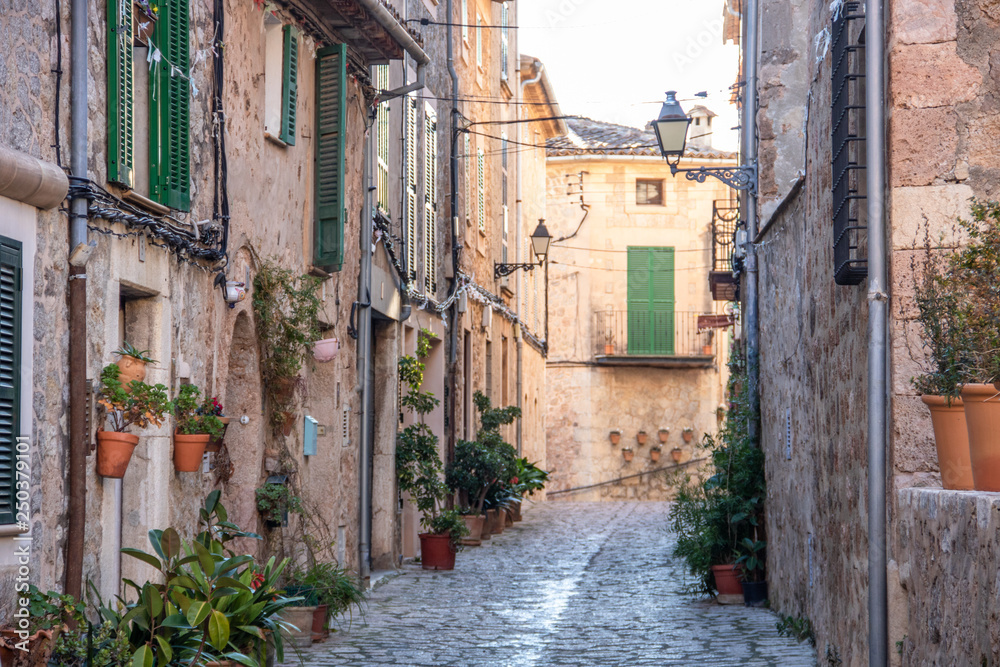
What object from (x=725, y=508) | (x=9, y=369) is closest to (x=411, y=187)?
(x=725, y=508)

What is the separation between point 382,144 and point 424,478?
11.5 ft

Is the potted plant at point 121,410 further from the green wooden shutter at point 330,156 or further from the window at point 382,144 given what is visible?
the window at point 382,144

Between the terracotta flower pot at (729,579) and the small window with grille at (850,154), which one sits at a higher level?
the small window with grille at (850,154)

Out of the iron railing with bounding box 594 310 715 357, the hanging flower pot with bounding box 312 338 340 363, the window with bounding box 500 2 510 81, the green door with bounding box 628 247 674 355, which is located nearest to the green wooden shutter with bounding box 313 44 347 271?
the hanging flower pot with bounding box 312 338 340 363

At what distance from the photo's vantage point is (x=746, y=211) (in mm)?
12320

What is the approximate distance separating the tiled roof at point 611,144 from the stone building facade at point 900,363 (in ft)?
69.1

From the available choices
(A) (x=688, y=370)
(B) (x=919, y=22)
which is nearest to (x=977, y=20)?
(B) (x=919, y=22)

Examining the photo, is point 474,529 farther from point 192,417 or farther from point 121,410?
point 121,410

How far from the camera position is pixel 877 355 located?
5.28 meters

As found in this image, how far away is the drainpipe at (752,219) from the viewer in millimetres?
11359

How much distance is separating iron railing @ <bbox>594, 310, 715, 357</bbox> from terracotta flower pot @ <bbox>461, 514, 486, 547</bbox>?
14.9 meters

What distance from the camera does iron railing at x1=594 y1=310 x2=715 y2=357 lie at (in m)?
30.6

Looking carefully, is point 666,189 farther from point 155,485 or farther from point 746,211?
point 155,485

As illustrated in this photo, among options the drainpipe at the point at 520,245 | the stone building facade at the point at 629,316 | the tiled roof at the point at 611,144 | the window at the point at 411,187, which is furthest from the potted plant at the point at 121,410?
the stone building facade at the point at 629,316
